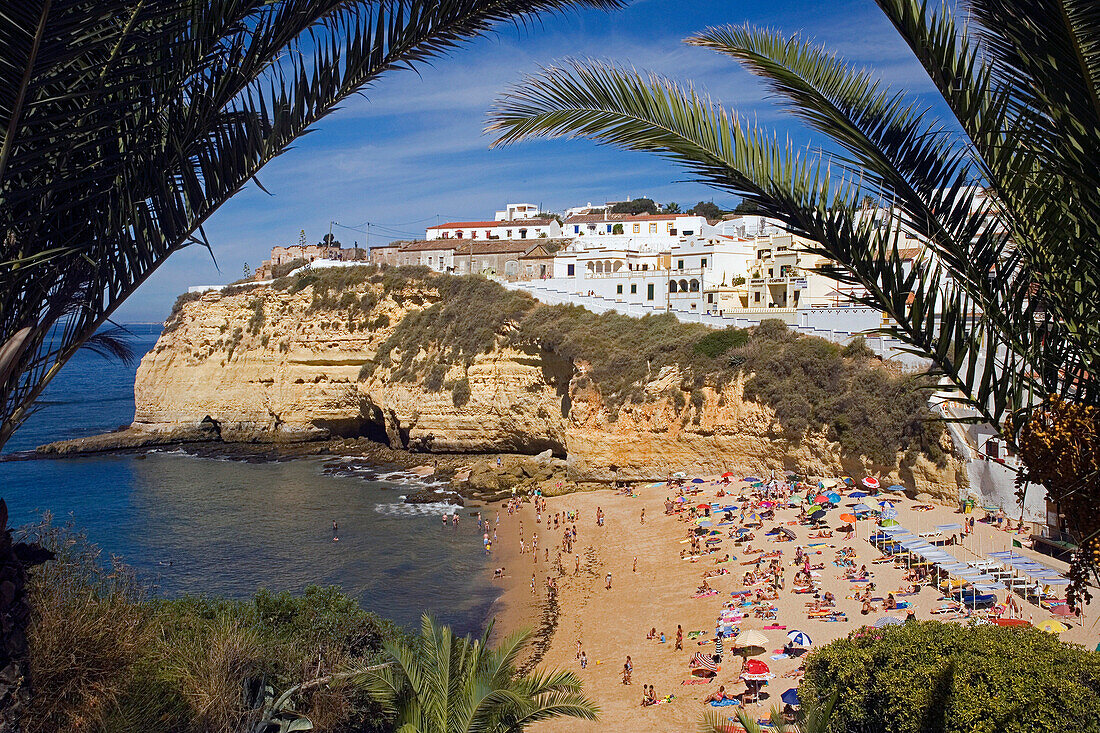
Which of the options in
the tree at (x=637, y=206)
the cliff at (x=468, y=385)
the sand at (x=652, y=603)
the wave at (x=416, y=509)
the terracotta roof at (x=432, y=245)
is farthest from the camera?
the tree at (x=637, y=206)

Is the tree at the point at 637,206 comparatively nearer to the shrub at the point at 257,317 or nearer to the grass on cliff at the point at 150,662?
the shrub at the point at 257,317

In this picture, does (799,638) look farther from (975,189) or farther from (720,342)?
(720,342)

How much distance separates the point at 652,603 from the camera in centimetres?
2067

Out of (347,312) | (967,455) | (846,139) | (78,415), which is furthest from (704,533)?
(78,415)

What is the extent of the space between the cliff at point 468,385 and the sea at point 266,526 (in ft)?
13.7

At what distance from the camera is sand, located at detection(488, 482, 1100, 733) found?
15.3 meters

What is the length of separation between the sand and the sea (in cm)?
209

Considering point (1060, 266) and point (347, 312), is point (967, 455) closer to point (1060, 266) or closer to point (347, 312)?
point (1060, 266)

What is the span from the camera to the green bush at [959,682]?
771 cm

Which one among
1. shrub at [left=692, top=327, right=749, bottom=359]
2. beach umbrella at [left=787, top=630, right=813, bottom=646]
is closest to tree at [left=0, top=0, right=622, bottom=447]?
beach umbrella at [left=787, top=630, right=813, bottom=646]

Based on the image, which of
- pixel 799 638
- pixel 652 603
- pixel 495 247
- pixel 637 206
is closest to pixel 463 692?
pixel 799 638

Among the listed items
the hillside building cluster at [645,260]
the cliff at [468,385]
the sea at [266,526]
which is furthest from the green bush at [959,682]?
the hillside building cluster at [645,260]

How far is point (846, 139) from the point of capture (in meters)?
3.80

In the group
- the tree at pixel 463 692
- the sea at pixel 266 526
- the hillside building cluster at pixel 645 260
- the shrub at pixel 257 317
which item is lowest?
the sea at pixel 266 526
